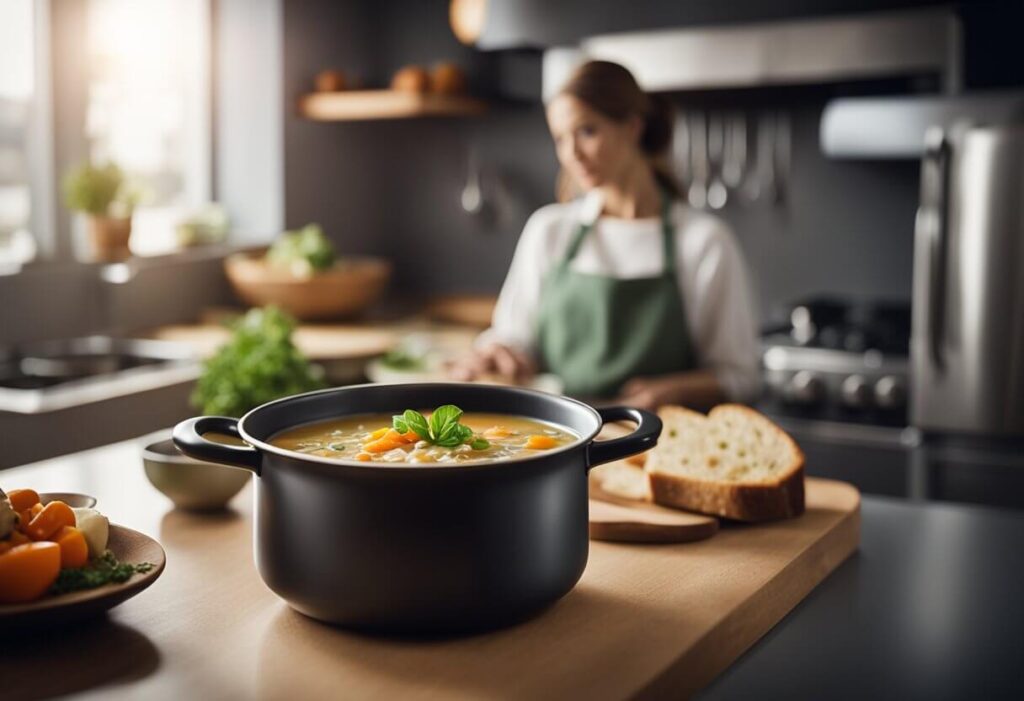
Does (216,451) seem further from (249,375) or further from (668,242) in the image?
(668,242)

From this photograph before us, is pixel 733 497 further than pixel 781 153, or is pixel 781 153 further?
pixel 781 153

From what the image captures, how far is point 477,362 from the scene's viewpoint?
2.19 meters

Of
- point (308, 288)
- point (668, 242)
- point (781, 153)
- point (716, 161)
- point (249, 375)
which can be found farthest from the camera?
point (716, 161)

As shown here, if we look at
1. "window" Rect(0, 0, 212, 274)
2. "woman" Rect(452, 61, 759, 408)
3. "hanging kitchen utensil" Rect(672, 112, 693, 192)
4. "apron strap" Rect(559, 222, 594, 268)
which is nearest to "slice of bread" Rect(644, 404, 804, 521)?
"woman" Rect(452, 61, 759, 408)

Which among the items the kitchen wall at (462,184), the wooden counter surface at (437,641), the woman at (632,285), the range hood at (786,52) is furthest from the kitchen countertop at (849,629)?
the kitchen wall at (462,184)

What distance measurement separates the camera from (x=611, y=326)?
2.58 m

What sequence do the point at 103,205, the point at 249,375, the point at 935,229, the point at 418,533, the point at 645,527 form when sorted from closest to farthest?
the point at 418,533
the point at 645,527
the point at 249,375
the point at 935,229
the point at 103,205

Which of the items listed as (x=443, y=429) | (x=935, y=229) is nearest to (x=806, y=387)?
(x=935, y=229)

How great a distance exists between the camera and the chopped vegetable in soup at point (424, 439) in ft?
3.26

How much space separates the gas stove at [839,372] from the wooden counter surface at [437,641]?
2.20m

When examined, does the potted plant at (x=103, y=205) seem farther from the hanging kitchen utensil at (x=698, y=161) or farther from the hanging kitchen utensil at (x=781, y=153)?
the hanging kitchen utensil at (x=781, y=153)

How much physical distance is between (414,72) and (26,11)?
1319 mm

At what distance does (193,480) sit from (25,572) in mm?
357

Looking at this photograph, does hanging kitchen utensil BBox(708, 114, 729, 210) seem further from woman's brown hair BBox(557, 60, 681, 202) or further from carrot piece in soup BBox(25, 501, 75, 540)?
carrot piece in soup BBox(25, 501, 75, 540)
